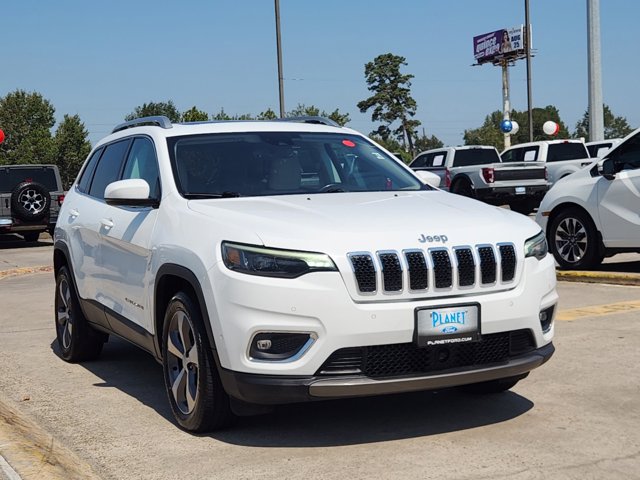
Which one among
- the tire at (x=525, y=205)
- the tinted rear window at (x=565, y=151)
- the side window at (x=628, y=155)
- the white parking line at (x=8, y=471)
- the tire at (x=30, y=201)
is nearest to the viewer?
the white parking line at (x=8, y=471)

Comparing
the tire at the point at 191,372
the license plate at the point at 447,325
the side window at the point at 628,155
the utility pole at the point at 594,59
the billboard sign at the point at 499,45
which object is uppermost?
the billboard sign at the point at 499,45

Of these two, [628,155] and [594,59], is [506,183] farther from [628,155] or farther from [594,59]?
[628,155]

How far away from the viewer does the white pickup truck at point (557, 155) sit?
24.3 metres

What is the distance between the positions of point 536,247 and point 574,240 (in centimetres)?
656

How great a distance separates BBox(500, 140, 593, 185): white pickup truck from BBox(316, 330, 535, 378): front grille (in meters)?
20.3

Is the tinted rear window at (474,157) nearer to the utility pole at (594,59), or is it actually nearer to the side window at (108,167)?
the utility pole at (594,59)

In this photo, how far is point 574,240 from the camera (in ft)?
36.7

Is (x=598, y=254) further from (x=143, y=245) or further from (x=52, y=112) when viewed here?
(x=52, y=112)

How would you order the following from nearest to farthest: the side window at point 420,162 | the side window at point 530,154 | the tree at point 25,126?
1. the side window at point 530,154
2. the side window at point 420,162
3. the tree at point 25,126

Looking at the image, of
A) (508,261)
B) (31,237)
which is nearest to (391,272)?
(508,261)

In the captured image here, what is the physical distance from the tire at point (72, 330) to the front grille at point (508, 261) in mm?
3523

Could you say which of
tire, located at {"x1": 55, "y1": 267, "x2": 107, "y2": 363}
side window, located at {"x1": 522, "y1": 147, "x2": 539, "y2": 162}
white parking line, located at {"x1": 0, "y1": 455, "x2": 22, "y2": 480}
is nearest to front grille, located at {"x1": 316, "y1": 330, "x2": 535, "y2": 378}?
white parking line, located at {"x1": 0, "y1": 455, "x2": 22, "y2": 480}

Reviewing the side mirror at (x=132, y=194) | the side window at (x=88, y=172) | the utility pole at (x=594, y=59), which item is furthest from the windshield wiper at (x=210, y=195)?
the utility pole at (x=594, y=59)

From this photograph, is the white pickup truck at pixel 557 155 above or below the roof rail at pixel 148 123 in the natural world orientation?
below
